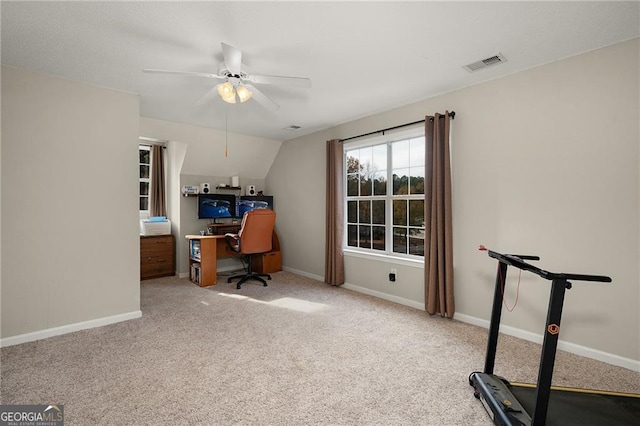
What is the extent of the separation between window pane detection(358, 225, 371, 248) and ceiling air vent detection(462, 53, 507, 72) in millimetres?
2365

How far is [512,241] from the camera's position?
9.76 feet

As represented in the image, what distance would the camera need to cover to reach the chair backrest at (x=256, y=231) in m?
4.50

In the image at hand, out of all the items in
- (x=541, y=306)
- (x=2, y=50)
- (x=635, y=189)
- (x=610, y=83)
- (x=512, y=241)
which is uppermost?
(x=2, y=50)

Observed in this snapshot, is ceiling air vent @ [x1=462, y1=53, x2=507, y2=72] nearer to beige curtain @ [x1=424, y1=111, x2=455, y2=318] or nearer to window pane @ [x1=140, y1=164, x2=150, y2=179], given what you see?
beige curtain @ [x1=424, y1=111, x2=455, y2=318]

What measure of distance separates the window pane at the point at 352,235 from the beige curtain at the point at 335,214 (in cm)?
17

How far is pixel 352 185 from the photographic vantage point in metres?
4.74

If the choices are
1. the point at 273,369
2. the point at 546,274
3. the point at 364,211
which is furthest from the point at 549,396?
the point at 364,211

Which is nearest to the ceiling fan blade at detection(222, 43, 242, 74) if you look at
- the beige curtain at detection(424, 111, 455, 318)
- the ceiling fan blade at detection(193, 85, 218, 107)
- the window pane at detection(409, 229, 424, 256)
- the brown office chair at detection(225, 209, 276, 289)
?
the ceiling fan blade at detection(193, 85, 218, 107)

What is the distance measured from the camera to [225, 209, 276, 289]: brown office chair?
4511 millimetres

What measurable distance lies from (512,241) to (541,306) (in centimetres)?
62

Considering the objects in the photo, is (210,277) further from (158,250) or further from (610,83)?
(610,83)

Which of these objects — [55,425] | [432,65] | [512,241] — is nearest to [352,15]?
[432,65]

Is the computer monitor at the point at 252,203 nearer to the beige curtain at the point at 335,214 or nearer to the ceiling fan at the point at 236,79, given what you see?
the beige curtain at the point at 335,214

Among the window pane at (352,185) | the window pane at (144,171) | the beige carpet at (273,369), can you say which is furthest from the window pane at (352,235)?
the window pane at (144,171)
